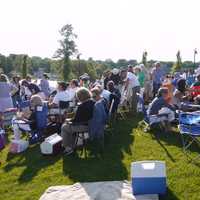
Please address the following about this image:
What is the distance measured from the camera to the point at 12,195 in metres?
6.39

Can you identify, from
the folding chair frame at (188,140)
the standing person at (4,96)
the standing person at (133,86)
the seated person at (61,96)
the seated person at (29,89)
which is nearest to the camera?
the folding chair frame at (188,140)

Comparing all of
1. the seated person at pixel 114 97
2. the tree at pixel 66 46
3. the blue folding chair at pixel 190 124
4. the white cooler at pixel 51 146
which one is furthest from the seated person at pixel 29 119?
the tree at pixel 66 46

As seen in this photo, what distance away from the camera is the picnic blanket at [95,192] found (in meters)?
5.71

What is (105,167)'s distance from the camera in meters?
7.25

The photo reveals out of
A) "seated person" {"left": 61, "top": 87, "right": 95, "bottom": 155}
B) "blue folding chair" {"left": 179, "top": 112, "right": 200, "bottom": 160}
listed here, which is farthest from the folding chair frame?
"seated person" {"left": 61, "top": 87, "right": 95, "bottom": 155}

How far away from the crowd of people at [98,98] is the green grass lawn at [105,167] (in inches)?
20.7

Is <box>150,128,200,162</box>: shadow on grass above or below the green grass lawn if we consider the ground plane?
above

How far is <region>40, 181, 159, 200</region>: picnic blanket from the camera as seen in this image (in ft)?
18.7

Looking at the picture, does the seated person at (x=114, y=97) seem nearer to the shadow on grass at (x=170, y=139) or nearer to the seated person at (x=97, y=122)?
the shadow on grass at (x=170, y=139)

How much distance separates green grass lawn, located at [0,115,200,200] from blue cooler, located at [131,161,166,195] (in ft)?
0.65

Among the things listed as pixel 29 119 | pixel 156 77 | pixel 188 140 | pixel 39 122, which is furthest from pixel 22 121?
pixel 156 77

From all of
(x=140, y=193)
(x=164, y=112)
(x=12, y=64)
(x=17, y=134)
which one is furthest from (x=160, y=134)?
(x=12, y=64)

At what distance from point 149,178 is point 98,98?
132 inches

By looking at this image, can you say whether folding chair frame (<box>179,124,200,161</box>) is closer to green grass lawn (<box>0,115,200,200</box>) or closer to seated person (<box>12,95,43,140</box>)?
green grass lawn (<box>0,115,200,200</box>)
